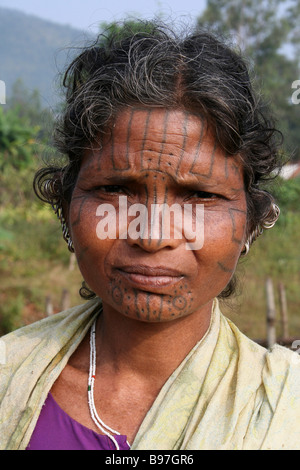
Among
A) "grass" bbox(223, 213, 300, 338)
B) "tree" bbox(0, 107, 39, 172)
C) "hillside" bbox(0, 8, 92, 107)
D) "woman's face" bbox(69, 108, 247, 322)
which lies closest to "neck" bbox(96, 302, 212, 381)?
"woman's face" bbox(69, 108, 247, 322)

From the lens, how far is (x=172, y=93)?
1357mm

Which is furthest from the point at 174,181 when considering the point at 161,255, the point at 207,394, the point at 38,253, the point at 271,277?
the point at 38,253

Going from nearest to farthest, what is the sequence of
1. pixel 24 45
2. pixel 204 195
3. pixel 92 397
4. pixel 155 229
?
pixel 155 229 → pixel 204 195 → pixel 92 397 → pixel 24 45

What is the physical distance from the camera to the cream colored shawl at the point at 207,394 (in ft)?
4.39

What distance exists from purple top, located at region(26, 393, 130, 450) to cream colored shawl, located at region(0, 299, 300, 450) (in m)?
0.03

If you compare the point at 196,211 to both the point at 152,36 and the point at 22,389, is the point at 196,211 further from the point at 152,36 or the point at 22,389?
the point at 22,389

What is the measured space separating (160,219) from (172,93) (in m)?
0.34

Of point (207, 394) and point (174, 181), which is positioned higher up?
point (174, 181)

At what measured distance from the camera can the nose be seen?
1273mm

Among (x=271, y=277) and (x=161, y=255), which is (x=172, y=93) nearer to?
(x=161, y=255)

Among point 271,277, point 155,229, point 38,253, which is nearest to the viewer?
point 155,229

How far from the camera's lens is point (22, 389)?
1.58 meters

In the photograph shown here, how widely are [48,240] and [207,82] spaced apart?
9.60 m

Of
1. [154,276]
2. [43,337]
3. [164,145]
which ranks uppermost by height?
[164,145]
